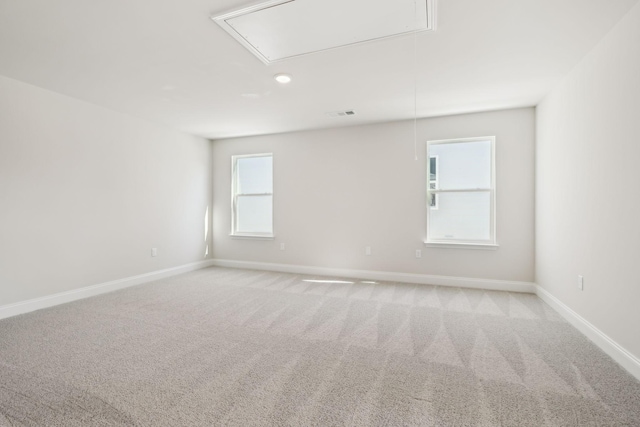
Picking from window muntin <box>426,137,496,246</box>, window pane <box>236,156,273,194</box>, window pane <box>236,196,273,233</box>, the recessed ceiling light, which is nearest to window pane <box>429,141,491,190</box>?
window muntin <box>426,137,496,246</box>

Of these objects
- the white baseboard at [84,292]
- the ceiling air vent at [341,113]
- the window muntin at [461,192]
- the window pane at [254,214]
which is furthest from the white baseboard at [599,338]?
the white baseboard at [84,292]

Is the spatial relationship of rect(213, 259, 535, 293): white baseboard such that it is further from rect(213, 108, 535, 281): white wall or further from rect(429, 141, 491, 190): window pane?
rect(429, 141, 491, 190): window pane

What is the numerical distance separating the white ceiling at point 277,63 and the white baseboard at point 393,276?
7.74ft

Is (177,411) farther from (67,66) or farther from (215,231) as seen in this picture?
(215,231)

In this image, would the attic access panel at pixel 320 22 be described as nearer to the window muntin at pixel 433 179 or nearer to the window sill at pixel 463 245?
the window muntin at pixel 433 179

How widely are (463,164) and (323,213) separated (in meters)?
2.26

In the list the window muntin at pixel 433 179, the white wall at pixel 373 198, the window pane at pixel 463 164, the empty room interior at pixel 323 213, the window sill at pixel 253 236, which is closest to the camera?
the empty room interior at pixel 323 213

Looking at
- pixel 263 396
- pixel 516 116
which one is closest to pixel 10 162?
pixel 263 396

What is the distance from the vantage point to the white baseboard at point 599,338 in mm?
2006

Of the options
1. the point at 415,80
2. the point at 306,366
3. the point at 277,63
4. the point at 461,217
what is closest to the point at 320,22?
the point at 277,63

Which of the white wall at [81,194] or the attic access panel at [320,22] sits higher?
the attic access panel at [320,22]

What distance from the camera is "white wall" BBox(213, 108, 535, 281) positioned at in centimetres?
400

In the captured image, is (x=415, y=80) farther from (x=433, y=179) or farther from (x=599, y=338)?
(x=599, y=338)

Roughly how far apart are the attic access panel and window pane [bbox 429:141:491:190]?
2.51 metres
